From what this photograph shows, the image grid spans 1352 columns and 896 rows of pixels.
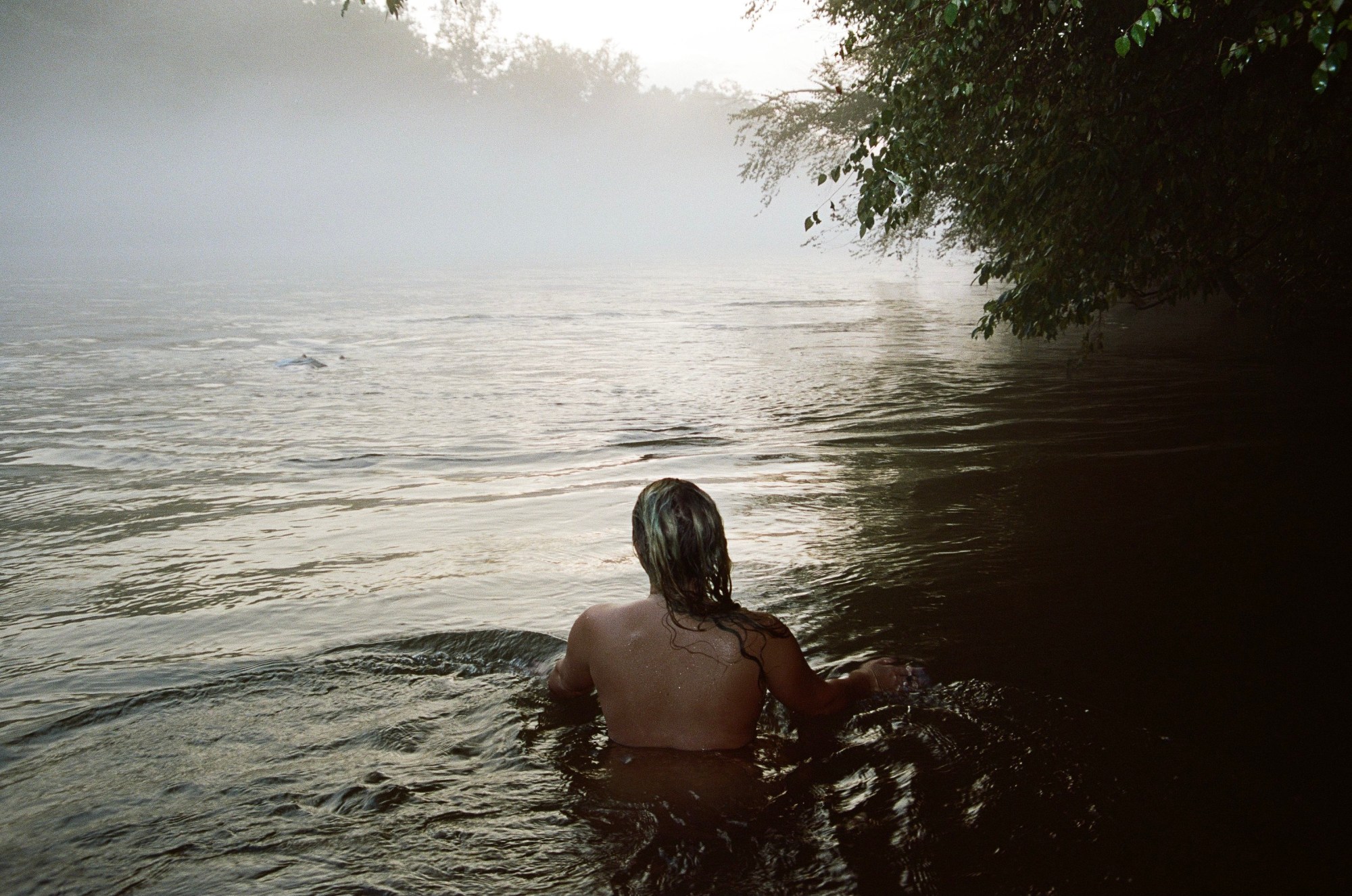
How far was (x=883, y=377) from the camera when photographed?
1416 cm

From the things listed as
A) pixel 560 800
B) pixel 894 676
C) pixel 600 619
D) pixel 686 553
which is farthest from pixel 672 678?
pixel 894 676

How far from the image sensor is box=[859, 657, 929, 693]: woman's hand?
14.1ft

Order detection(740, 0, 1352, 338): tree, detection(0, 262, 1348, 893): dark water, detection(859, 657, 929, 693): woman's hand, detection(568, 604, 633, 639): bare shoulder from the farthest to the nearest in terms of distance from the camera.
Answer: detection(740, 0, 1352, 338): tree < detection(859, 657, 929, 693): woman's hand < detection(568, 604, 633, 639): bare shoulder < detection(0, 262, 1348, 893): dark water

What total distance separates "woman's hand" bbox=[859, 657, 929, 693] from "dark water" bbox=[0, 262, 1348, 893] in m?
0.08

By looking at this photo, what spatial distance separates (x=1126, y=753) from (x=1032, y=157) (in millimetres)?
4489

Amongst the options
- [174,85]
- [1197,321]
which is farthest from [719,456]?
[174,85]

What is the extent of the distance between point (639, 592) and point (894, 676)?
1830 millimetres

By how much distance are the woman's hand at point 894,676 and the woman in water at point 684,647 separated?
671mm

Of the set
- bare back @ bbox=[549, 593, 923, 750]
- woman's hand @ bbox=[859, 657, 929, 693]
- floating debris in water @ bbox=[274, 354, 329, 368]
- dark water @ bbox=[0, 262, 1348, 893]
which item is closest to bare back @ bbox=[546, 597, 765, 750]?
bare back @ bbox=[549, 593, 923, 750]

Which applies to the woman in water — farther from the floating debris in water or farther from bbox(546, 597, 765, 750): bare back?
the floating debris in water

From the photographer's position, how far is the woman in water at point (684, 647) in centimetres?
337

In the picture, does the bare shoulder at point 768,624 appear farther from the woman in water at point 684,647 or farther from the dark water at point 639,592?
the dark water at point 639,592

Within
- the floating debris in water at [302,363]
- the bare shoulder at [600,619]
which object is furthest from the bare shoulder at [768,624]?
the floating debris in water at [302,363]

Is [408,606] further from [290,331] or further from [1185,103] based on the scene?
[290,331]
